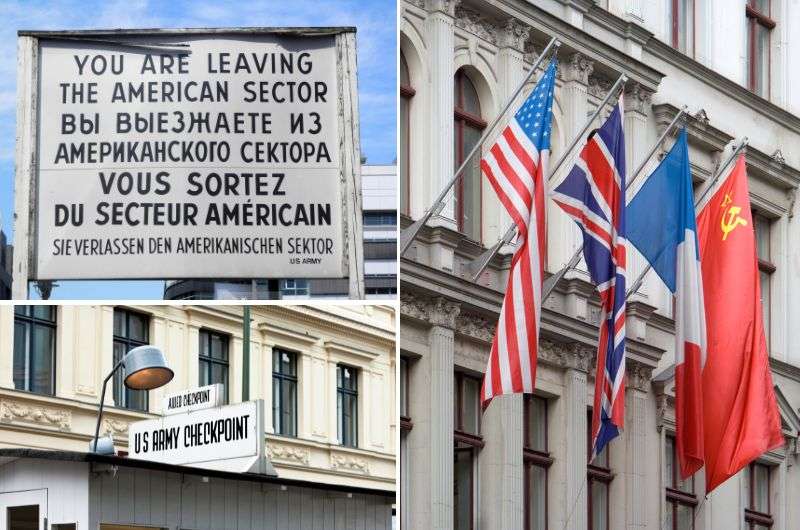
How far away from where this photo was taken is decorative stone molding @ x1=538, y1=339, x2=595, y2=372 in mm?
22184

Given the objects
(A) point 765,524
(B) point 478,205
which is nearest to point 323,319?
(B) point 478,205

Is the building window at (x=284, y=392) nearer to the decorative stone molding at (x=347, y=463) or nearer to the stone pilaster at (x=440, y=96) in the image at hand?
the decorative stone molding at (x=347, y=463)

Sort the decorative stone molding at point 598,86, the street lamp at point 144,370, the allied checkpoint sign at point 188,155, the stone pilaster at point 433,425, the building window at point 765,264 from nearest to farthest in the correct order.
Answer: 1. the allied checkpoint sign at point 188,155
2. the street lamp at point 144,370
3. the stone pilaster at point 433,425
4. the decorative stone molding at point 598,86
5. the building window at point 765,264

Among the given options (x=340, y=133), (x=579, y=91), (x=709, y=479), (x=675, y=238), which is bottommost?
(x=709, y=479)

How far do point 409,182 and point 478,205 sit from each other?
59.3 inches

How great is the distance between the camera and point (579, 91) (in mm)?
23484

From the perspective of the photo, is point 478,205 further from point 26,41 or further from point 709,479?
point 26,41

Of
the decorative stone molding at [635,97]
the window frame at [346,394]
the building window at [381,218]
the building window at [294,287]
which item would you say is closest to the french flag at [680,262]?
the decorative stone molding at [635,97]

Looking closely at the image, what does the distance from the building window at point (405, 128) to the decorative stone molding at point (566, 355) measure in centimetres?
288

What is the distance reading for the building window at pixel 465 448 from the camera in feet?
68.1

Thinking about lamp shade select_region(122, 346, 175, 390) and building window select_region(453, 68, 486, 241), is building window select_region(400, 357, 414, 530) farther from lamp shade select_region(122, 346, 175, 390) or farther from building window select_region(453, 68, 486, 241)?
lamp shade select_region(122, 346, 175, 390)

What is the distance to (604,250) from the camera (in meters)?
19.9

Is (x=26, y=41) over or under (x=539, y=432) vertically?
over

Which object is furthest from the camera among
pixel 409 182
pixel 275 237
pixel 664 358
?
pixel 664 358
